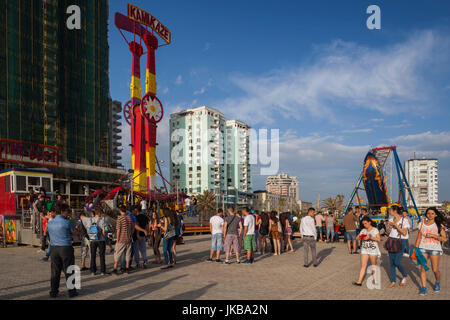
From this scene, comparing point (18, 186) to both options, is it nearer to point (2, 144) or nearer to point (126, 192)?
point (126, 192)

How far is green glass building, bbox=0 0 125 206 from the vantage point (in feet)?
132

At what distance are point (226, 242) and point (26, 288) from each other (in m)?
5.62

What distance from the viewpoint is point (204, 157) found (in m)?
103

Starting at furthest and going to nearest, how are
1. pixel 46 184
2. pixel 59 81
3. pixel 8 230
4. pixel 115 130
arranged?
pixel 115 130
pixel 59 81
pixel 46 184
pixel 8 230

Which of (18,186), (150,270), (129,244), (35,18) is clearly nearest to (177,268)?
(150,270)

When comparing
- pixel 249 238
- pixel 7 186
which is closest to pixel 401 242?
pixel 249 238

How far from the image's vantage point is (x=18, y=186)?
1856 centimetres

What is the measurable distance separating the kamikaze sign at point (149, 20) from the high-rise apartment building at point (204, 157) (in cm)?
6625

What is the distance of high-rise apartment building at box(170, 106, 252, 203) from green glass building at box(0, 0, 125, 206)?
155 feet

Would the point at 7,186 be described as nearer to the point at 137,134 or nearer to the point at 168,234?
the point at 168,234

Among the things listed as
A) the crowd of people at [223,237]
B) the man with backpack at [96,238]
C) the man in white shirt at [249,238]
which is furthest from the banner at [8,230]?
the man in white shirt at [249,238]

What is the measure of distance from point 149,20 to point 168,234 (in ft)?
90.1

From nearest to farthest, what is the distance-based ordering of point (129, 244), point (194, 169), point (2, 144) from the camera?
point (129, 244) < point (2, 144) < point (194, 169)

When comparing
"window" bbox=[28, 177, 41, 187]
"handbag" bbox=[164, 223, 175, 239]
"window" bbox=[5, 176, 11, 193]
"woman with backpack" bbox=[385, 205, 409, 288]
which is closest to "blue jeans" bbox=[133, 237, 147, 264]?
"handbag" bbox=[164, 223, 175, 239]
